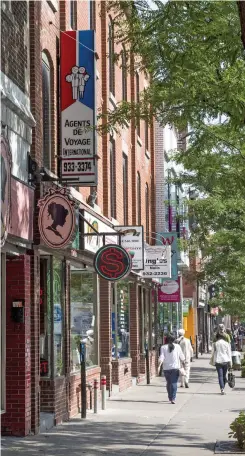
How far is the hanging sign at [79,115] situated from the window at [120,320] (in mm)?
8907

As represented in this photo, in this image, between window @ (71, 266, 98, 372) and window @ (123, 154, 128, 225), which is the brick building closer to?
window @ (71, 266, 98, 372)

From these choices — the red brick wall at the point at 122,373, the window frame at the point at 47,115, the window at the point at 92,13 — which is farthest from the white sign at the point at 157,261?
the window frame at the point at 47,115

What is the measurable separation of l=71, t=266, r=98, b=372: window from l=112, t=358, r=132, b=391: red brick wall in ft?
9.36

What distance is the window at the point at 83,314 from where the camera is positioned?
1939 centimetres

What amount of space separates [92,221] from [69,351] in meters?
2.87

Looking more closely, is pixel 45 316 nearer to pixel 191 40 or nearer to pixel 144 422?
pixel 144 422

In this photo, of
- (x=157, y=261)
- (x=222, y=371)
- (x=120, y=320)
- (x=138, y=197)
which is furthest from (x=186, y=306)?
(x=222, y=371)

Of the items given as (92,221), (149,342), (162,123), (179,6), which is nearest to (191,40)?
(179,6)

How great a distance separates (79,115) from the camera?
53.9 ft

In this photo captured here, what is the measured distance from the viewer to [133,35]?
13633 millimetres

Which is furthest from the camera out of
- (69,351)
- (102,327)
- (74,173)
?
(102,327)

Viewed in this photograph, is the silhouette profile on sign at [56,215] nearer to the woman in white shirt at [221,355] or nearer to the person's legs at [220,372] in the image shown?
the woman in white shirt at [221,355]

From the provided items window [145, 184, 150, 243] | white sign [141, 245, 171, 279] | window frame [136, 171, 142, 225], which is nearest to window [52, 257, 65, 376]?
white sign [141, 245, 171, 279]

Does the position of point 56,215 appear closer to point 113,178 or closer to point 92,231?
point 92,231
